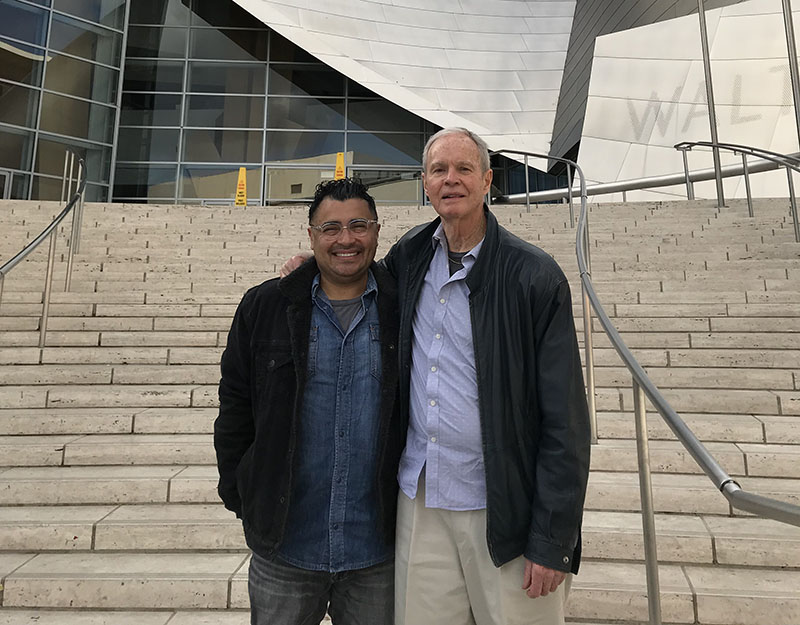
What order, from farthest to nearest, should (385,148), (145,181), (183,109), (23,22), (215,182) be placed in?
(385,148) → (183,109) → (215,182) → (145,181) → (23,22)

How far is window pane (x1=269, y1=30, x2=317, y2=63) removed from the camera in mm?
17484

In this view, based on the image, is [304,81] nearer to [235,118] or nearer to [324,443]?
[235,118]

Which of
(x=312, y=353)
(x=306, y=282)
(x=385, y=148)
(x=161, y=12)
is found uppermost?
(x=161, y=12)

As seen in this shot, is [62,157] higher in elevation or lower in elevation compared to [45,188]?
higher

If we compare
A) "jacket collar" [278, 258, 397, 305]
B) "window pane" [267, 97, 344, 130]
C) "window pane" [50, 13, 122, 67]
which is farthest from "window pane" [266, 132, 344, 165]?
"jacket collar" [278, 258, 397, 305]

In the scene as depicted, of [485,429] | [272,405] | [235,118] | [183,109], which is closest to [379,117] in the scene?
[235,118]

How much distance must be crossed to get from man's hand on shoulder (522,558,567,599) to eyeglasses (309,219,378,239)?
95cm

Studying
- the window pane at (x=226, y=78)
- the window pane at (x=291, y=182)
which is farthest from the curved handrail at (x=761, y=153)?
the window pane at (x=226, y=78)

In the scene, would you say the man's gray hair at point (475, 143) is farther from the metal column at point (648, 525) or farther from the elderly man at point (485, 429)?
the metal column at point (648, 525)

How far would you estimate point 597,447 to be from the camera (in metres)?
3.18

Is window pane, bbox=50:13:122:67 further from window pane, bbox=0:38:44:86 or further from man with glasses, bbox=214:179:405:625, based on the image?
man with glasses, bbox=214:179:405:625

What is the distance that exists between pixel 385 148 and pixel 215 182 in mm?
5479

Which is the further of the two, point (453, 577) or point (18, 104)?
point (18, 104)

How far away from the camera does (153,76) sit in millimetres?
16797
